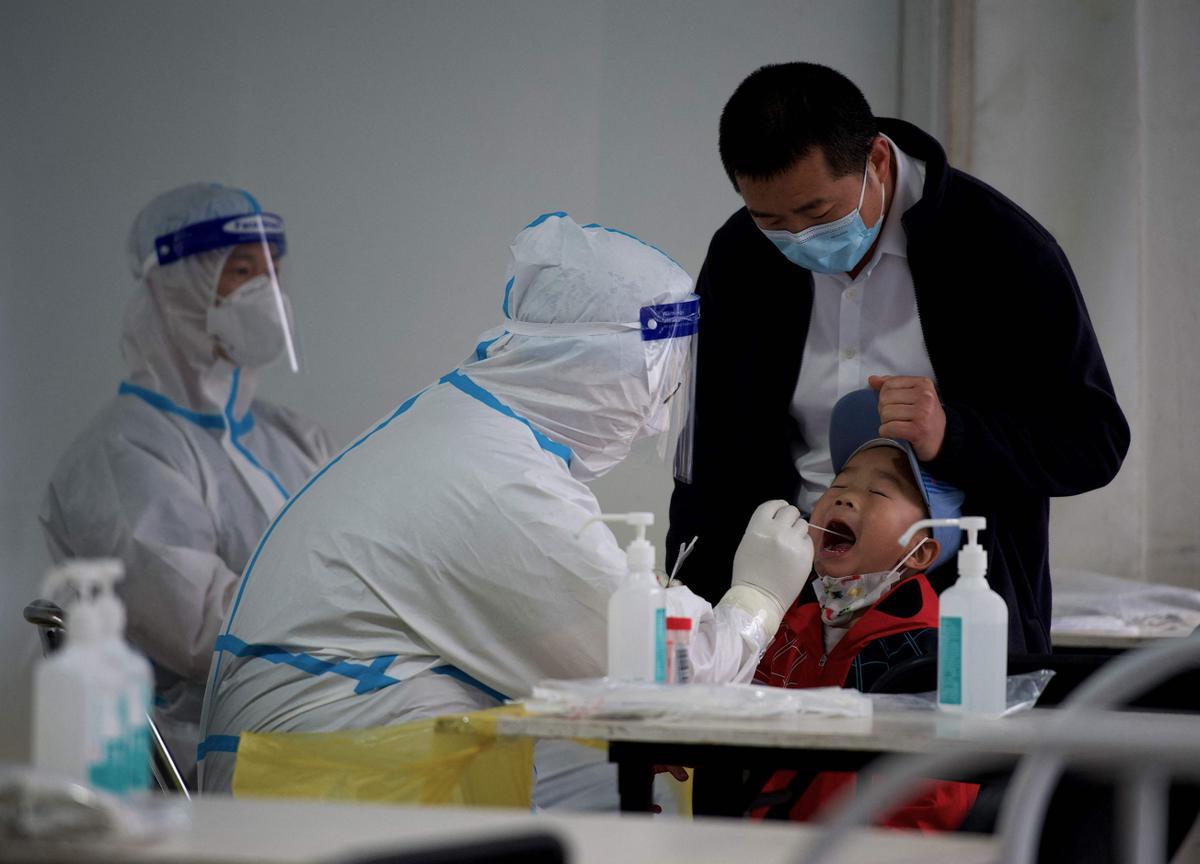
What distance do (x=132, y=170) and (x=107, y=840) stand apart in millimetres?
4052

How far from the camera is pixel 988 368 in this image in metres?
2.69

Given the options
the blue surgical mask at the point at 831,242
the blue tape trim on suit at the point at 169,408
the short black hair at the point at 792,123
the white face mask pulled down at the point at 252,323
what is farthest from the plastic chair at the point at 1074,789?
the white face mask pulled down at the point at 252,323

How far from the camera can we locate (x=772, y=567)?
7.51 feet

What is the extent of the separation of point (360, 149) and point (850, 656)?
2805 millimetres

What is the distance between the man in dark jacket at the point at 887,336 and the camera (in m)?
2.55

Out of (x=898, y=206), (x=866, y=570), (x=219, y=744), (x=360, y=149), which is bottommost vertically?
(x=219, y=744)

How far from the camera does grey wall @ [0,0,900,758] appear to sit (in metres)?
4.45

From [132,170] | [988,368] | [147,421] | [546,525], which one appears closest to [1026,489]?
[988,368]

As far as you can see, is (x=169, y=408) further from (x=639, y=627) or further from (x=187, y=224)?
(x=639, y=627)

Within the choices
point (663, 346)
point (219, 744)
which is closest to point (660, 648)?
point (663, 346)

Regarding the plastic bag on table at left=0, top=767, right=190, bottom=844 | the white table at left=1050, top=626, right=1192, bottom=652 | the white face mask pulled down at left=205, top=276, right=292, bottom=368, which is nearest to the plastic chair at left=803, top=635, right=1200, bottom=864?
the plastic bag on table at left=0, top=767, right=190, bottom=844

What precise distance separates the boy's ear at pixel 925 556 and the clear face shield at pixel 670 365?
19.9 inches

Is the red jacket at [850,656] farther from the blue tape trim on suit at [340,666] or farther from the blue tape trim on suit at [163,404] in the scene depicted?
the blue tape trim on suit at [163,404]

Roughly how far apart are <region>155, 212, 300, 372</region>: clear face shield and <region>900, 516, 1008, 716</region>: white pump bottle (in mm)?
2786
